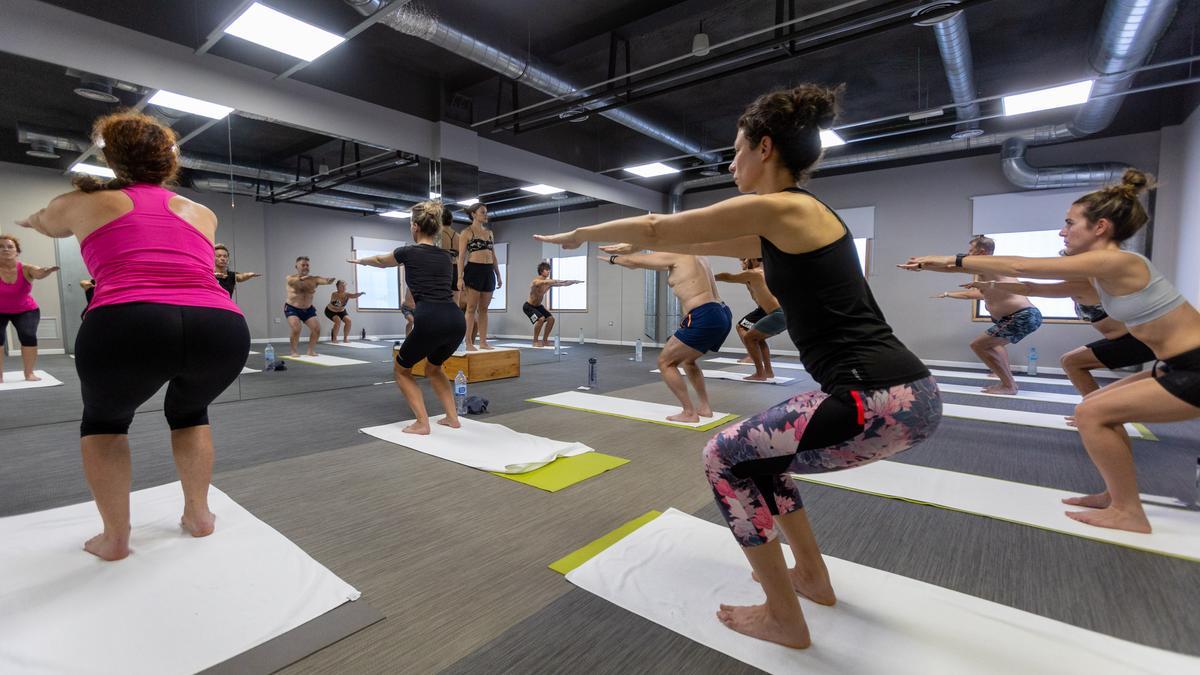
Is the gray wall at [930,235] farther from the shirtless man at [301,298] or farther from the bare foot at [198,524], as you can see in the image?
the bare foot at [198,524]

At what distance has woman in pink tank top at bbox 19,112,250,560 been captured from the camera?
4.79 ft

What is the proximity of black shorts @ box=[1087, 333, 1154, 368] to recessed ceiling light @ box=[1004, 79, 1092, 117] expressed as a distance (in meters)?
3.26

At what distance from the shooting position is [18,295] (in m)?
4.18

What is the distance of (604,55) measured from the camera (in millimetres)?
5598

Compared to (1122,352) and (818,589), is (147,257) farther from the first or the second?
(1122,352)

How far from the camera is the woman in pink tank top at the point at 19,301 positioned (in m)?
3.85

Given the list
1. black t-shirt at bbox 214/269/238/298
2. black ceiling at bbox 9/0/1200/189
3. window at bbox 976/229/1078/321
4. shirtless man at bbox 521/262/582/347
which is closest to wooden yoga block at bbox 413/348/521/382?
shirtless man at bbox 521/262/582/347

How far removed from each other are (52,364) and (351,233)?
299cm

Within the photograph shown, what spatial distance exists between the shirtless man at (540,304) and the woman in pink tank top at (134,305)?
6.03 m

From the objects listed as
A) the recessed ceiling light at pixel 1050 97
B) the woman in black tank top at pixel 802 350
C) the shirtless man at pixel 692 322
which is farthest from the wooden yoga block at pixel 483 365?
the recessed ceiling light at pixel 1050 97

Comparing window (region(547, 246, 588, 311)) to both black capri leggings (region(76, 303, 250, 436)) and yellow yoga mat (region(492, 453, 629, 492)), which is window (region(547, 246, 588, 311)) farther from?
black capri leggings (region(76, 303, 250, 436))

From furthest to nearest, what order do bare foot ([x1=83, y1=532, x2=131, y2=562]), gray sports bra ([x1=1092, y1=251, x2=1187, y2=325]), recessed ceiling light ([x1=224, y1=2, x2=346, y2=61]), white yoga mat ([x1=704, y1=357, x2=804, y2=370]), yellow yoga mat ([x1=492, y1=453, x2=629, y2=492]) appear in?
white yoga mat ([x1=704, y1=357, x2=804, y2=370]), recessed ceiling light ([x1=224, y1=2, x2=346, y2=61]), yellow yoga mat ([x1=492, y1=453, x2=629, y2=492]), gray sports bra ([x1=1092, y1=251, x2=1187, y2=325]), bare foot ([x1=83, y1=532, x2=131, y2=562])

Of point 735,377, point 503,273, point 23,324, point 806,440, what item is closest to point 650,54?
point 503,273

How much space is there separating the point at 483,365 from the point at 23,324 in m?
4.14
